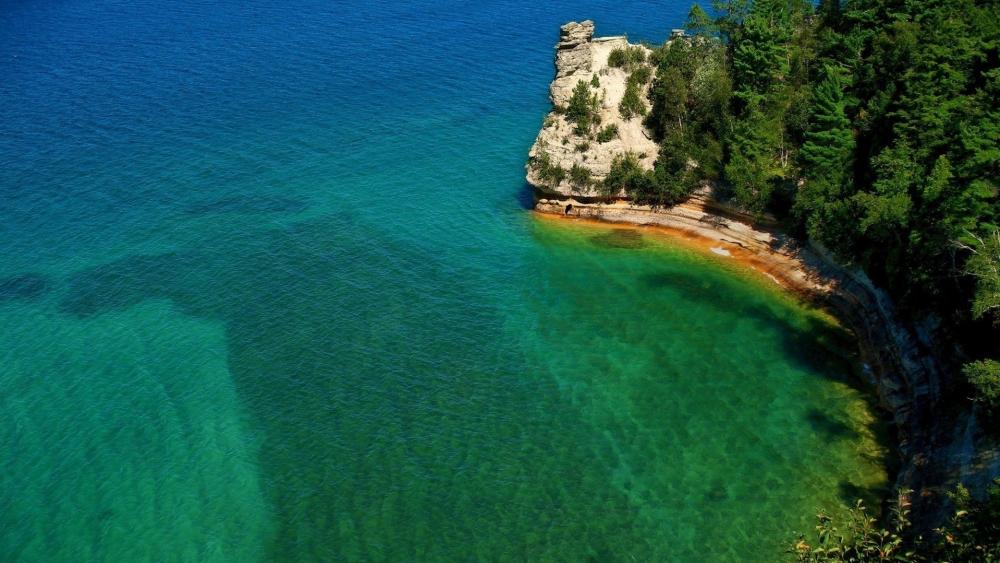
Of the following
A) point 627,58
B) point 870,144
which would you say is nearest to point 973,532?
point 870,144

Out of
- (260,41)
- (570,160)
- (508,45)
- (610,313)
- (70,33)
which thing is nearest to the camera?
(610,313)

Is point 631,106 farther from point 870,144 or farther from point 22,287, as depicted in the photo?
point 22,287

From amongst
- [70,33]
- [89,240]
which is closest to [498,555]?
[89,240]

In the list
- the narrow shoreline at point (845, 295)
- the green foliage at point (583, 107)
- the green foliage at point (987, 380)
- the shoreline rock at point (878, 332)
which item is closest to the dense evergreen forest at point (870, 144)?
the green foliage at point (987, 380)

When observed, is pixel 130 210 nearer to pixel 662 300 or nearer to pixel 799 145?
pixel 662 300

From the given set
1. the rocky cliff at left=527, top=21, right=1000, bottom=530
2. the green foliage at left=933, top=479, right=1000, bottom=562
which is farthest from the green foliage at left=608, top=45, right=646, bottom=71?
the green foliage at left=933, top=479, right=1000, bottom=562

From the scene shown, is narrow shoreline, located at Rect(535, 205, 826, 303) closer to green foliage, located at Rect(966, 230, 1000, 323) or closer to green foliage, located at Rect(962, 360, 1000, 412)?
green foliage, located at Rect(966, 230, 1000, 323)

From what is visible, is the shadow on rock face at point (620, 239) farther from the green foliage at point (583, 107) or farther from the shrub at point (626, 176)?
the green foliage at point (583, 107)
